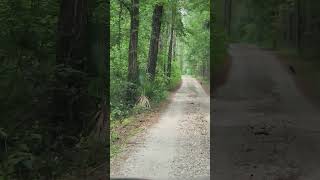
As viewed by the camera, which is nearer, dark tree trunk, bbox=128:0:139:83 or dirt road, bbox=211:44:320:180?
dirt road, bbox=211:44:320:180

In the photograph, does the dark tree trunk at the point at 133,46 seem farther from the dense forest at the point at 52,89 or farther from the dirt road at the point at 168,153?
the dense forest at the point at 52,89

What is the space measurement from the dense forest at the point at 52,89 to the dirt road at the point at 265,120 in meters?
1.56

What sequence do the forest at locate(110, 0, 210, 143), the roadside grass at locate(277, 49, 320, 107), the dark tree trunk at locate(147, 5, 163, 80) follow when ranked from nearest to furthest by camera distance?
1. the roadside grass at locate(277, 49, 320, 107)
2. the forest at locate(110, 0, 210, 143)
3. the dark tree trunk at locate(147, 5, 163, 80)

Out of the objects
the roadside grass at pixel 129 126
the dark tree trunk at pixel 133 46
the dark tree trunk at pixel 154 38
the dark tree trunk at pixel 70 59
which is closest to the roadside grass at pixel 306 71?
the dark tree trunk at pixel 70 59

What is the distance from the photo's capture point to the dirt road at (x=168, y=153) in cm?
690

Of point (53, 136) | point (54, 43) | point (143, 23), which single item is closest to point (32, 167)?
point (53, 136)

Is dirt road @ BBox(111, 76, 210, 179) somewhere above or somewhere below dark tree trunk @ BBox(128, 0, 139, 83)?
below

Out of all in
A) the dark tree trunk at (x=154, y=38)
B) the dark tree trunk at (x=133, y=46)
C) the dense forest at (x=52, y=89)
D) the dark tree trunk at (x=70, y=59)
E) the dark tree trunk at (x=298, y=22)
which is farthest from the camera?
the dark tree trunk at (x=154, y=38)

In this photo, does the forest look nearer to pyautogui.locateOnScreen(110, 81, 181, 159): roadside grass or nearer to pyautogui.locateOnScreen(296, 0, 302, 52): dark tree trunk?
pyautogui.locateOnScreen(110, 81, 181, 159): roadside grass

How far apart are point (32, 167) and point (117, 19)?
9033 millimetres

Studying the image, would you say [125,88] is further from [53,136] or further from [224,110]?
[224,110]

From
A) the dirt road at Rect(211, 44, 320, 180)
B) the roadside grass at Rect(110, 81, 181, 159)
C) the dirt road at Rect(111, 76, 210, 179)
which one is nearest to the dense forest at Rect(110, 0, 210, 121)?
the roadside grass at Rect(110, 81, 181, 159)

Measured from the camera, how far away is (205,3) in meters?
9.93

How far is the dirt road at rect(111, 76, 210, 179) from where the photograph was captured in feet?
22.6
